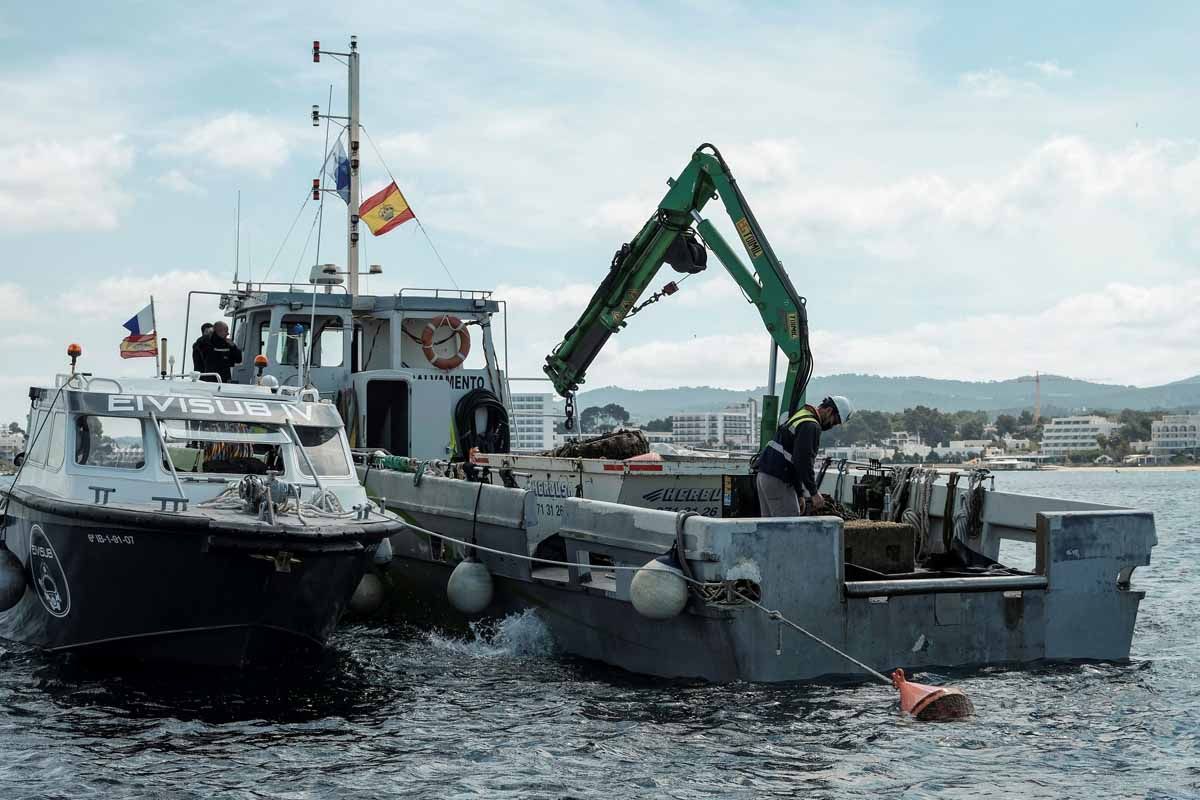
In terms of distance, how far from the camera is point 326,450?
13.4m

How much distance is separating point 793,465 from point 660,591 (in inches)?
80.6

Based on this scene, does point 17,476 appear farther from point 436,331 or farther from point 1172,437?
point 1172,437

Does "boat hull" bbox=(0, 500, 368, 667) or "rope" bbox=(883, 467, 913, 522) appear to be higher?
"rope" bbox=(883, 467, 913, 522)

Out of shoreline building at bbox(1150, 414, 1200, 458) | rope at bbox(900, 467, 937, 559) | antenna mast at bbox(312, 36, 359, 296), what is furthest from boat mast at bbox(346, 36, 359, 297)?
shoreline building at bbox(1150, 414, 1200, 458)

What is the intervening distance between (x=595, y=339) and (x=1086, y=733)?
10423mm

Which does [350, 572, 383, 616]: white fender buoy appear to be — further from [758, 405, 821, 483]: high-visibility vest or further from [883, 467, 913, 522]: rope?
[883, 467, 913, 522]: rope

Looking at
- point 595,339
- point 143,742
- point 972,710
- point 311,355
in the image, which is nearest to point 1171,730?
point 972,710

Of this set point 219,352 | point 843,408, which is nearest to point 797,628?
point 843,408

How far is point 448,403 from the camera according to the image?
19.2 m

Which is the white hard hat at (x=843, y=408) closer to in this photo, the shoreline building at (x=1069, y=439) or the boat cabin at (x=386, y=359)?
the boat cabin at (x=386, y=359)

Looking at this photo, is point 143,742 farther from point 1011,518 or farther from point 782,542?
point 1011,518

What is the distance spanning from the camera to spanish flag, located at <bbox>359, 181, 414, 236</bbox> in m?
20.2

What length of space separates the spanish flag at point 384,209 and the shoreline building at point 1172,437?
7061 inches

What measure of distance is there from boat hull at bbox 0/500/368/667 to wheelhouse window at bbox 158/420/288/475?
106cm
